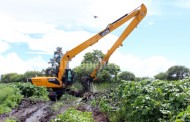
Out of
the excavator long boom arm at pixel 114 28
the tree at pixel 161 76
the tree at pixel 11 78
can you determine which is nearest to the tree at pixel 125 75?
the tree at pixel 161 76

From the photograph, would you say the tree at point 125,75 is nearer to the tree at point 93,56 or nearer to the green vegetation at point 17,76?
the tree at point 93,56

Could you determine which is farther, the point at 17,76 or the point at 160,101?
the point at 17,76

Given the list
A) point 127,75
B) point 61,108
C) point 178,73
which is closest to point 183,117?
point 61,108

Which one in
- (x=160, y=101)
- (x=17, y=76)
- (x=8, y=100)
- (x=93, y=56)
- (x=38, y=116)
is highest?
(x=93, y=56)

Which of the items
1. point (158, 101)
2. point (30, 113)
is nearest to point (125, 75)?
point (30, 113)

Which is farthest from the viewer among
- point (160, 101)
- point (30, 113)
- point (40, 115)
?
point (30, 113)

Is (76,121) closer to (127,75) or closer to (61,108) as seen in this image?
(61,108)

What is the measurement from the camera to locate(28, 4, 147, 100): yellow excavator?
72.2 ft

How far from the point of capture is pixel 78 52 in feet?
75.0

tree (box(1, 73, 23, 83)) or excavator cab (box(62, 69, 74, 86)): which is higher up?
tree (box(1, 73, 23, 83))

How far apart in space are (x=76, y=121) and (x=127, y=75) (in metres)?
35.1

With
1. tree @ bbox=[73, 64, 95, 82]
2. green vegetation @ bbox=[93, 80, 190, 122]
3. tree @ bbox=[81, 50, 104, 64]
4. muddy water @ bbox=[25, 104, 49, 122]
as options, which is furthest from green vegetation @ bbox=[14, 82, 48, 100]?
tree @ bbox=[81, 50, 104, 64]

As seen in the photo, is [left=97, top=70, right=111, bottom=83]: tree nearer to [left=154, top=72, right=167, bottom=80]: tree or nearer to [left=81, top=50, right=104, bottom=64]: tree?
[left=154, top=72, right=167, bottom=80]: tree

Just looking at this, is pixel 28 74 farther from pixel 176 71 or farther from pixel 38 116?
pixel 38 116
